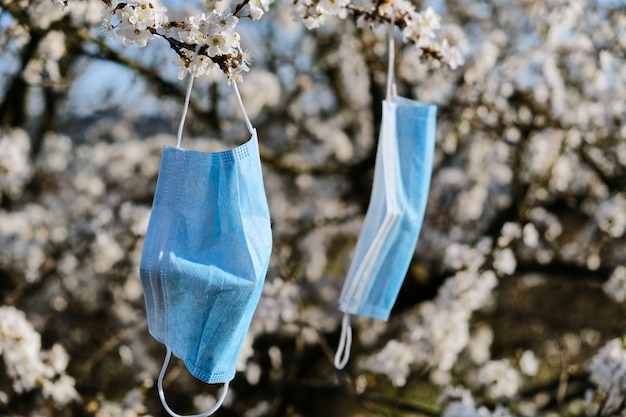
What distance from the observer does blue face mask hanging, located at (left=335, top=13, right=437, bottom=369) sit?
2.14m

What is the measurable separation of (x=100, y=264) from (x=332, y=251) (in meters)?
2.94

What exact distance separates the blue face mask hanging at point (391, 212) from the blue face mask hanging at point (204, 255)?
0.61 m

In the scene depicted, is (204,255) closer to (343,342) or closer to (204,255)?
(204,255)

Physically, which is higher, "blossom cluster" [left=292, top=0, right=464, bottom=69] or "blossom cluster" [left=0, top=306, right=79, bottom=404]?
"blossom cluster" [left=292, top=0, right=464, bottom=69]

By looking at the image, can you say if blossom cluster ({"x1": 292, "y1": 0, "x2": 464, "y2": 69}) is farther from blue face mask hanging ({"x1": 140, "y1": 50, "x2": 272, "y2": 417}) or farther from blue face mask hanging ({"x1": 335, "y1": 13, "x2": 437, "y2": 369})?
blue face mask hanging ({"x1": 140, "y1": 50, "x2": 272, "y2": 417})

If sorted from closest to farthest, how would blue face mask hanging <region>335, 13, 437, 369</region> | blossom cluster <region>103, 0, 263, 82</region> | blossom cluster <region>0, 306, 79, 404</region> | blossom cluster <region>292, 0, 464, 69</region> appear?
1. blossom cluster <region>103, 0, 263, 82</region>
2. blossom cluster <region>292, 0, 464, 69</region>
3. blue face mask hanging <region>335, 13, 437, 369</region>
4. blossom cluster <region>0, 306, 79, 404</region>

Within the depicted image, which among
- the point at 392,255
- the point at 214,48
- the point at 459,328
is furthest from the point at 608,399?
the point at 214,48

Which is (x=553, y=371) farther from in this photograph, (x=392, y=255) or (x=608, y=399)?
(x=392, y=255)

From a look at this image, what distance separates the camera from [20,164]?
12.1 feet

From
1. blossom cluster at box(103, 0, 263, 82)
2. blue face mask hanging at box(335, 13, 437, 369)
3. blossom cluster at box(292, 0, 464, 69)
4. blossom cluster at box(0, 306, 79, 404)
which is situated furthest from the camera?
blossom cluster at box(0, 306, 79, 404)

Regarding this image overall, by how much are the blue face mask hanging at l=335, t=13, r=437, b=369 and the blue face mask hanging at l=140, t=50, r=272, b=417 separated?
61cm

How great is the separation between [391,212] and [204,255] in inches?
29.5

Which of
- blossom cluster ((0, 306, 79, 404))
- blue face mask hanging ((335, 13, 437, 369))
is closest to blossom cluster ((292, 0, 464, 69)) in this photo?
blue face mask hanging ((335, 13, 437, 369))

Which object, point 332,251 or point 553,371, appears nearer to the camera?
point 332,251
